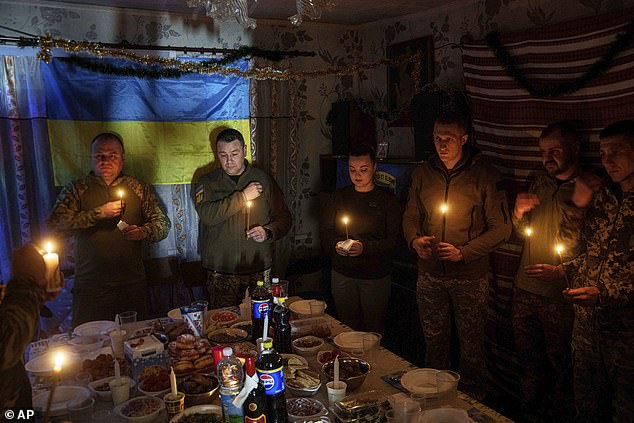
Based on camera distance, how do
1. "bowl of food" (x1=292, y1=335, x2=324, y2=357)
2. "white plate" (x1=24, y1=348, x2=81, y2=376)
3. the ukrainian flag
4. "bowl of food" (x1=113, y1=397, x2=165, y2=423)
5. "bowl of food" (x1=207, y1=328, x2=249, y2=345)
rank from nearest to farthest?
"bowl of food" (x1=113, y1=397, x2=165, y2=423) < "white plate" (x1=24, y1=348, x2=81, y2=376) < "bowl of food" (x1=292, y1=335, x2=324, y2=357) < "bowl of food" (x1=207, y1=328, x2=249, y2=345) < the ukrainian flag

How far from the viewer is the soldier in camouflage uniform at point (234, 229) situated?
12.3ft

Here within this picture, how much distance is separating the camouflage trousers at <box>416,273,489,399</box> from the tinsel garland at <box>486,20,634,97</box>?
1322mm

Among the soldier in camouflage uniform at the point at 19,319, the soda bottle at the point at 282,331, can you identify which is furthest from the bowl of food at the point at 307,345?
the soldier in camouflage uniform at the point at 19,319

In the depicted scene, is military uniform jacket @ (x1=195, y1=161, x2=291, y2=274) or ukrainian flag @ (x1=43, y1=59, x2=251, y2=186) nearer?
military uniform jacket @ (x1=195, y1=161, x2=291, y2=274)

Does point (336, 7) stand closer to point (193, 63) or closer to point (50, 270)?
point (193, 63)

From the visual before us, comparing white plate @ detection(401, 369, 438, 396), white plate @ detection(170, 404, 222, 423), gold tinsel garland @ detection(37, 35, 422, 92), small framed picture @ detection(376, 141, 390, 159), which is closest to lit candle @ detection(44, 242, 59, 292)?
white plate @ detection(170, 404, 222, 423)

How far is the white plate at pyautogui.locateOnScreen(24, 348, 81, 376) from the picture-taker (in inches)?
90.0

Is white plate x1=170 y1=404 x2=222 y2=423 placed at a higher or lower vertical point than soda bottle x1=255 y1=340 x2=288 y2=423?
lower

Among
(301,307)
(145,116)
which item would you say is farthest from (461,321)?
(145,116)

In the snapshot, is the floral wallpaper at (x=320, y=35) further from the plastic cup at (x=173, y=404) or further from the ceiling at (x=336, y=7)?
the plastic cup at (x=173, y=404)

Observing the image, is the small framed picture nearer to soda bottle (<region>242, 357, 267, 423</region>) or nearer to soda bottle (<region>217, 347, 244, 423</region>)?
soda bottle (<region>217, 347, 244, 423</region>)

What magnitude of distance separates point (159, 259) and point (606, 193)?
11.5 feet

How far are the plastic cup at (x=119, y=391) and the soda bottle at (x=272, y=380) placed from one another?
669 mm

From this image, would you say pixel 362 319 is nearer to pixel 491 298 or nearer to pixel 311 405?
pixel 491 298
